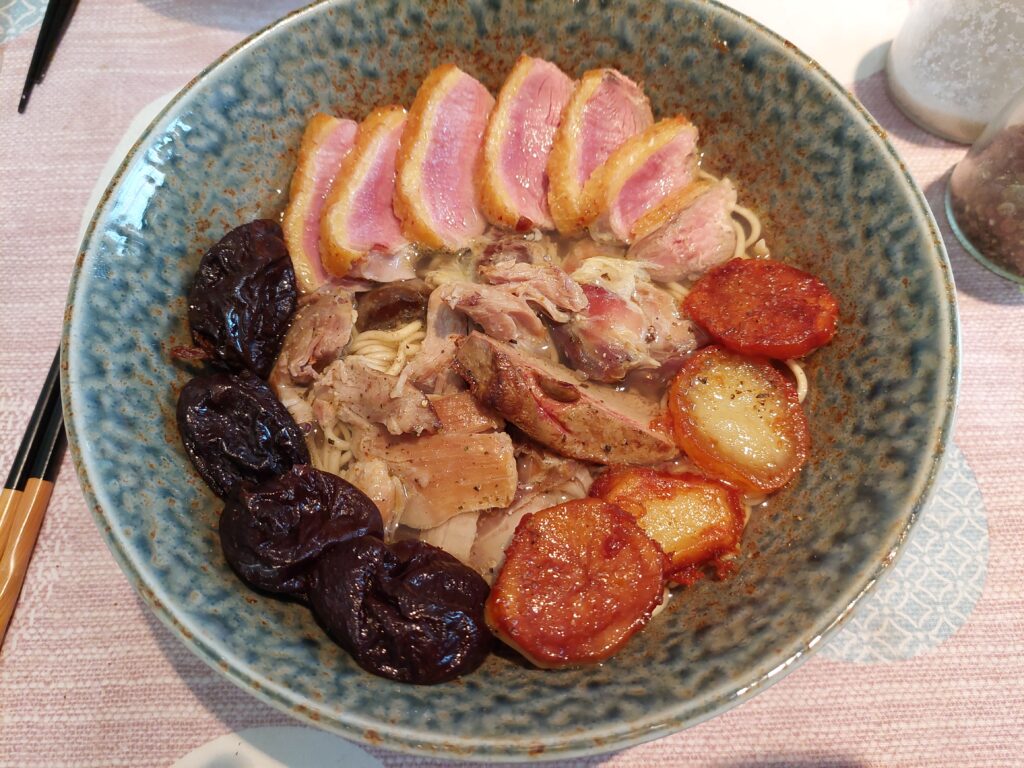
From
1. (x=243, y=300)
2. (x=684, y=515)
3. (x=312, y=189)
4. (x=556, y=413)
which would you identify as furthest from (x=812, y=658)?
(x=312, y=189)

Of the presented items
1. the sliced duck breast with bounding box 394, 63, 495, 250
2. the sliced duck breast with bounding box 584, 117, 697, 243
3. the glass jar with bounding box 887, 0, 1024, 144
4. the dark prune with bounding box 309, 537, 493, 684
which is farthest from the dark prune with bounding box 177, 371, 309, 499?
the glass jar with bounding box 887, 0, 1024, 144

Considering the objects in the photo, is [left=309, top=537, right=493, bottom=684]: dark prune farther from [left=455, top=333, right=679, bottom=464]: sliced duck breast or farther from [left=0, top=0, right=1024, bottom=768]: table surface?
[left=455, top=333, right=679, bottom=464]: sliced duck breast

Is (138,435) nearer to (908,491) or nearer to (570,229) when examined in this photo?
(570,229)

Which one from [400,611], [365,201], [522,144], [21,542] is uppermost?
[522,144]

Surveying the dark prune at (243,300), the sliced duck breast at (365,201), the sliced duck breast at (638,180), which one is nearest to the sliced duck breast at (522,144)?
the sliced duck breast at (638,180)

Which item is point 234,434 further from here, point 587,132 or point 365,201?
point 587,132

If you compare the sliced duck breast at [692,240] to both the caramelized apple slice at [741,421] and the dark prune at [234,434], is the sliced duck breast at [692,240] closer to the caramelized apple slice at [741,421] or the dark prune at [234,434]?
the caramelized apple slice at [741,421]

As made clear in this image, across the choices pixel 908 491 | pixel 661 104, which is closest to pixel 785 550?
pixel 908 491
